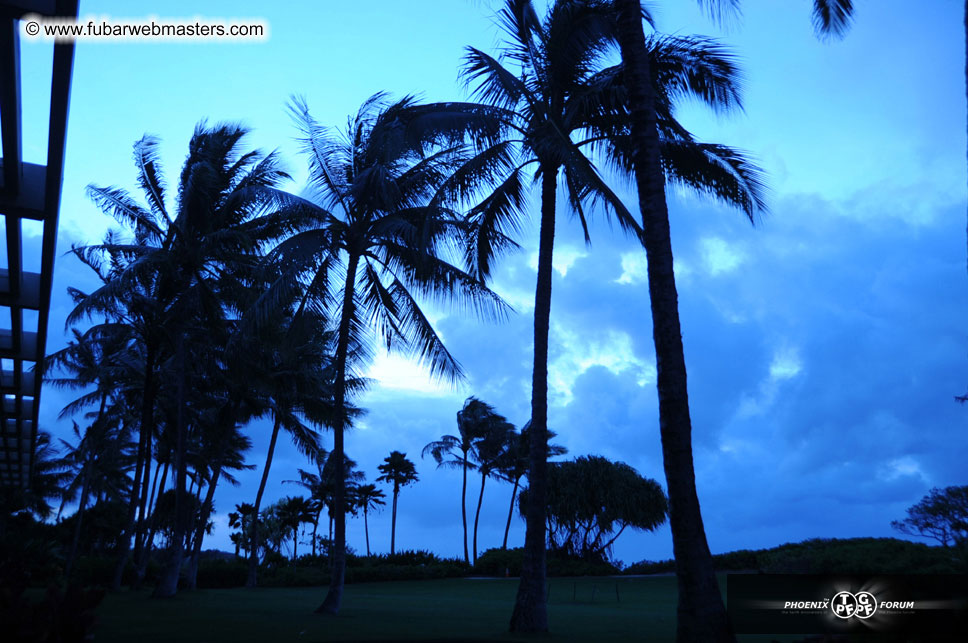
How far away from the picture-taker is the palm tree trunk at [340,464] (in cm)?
1744

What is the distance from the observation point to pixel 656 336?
9156 mm

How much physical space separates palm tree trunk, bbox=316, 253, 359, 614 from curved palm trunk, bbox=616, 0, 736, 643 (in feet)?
34.8

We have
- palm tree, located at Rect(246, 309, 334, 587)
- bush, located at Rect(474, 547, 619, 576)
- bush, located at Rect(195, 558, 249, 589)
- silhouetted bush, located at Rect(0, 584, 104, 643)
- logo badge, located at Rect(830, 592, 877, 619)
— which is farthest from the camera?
bush, located at Rect(474, 547, 619, 576)

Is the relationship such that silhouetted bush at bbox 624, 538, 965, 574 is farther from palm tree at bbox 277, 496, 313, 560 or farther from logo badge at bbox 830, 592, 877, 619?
palm tree at bbox 277, 496, 313, 560

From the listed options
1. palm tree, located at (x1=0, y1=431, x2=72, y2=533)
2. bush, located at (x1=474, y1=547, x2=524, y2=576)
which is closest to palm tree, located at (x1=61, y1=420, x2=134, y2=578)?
palm tree, located at (x1=0, y1=431, x2=72, y2=533)

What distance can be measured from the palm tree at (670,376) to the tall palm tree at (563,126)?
8.32ft

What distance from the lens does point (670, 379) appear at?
29.1ft

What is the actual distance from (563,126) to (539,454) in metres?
6.19

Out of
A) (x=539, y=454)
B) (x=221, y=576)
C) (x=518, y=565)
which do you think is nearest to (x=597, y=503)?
(x=518, y=565)

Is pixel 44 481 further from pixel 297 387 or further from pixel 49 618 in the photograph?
pixel 49 618

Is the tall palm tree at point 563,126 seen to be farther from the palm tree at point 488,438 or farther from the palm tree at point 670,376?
the palm tree at point 488,438

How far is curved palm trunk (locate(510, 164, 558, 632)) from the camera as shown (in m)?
13.1

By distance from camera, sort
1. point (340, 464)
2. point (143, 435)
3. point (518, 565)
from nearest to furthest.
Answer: point (340, 464)
point (143, 435)
point (518, 565)

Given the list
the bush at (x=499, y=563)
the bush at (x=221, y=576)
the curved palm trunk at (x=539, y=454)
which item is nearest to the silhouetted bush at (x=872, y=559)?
the curved palm trunk at (x=539, y=454)
